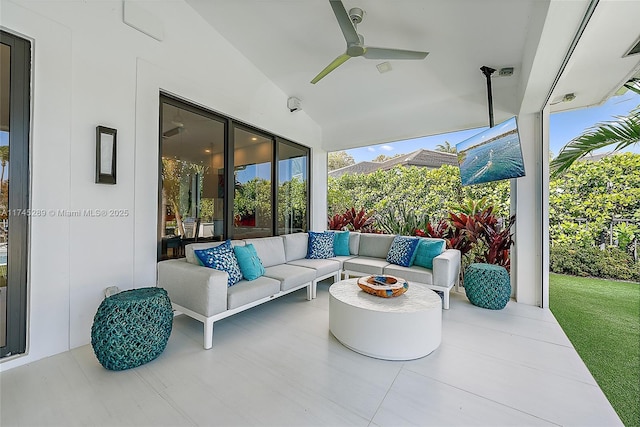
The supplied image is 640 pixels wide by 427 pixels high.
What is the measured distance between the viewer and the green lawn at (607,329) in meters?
1.92

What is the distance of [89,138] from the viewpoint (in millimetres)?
2516

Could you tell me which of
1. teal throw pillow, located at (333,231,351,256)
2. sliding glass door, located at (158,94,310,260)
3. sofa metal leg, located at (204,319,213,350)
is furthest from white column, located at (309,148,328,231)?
sofa metal leg, located at (204,319,213,350)

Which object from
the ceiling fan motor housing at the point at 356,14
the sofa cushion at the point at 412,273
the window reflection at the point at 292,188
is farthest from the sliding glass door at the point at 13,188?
the sofa cushion at the point at 412,273

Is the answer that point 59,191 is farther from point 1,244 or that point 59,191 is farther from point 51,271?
point 51,271

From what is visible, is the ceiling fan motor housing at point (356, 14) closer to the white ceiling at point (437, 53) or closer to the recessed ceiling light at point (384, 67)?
the white ceiling at point (437, 53)

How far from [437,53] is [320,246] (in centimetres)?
324

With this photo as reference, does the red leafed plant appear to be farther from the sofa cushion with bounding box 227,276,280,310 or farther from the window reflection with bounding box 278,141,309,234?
the sofa cushion with bounding box 227,276,280,310

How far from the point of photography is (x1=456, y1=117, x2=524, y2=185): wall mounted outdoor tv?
317 centimetres

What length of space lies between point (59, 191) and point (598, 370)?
4830mm

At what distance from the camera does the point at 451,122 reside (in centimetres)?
422

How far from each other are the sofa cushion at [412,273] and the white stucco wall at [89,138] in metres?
3.10

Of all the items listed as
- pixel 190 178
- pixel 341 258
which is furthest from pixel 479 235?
pixel 190 178

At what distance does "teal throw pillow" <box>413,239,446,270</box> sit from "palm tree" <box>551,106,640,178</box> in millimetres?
1815

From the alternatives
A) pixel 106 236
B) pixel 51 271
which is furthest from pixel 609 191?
pixel 51 271
